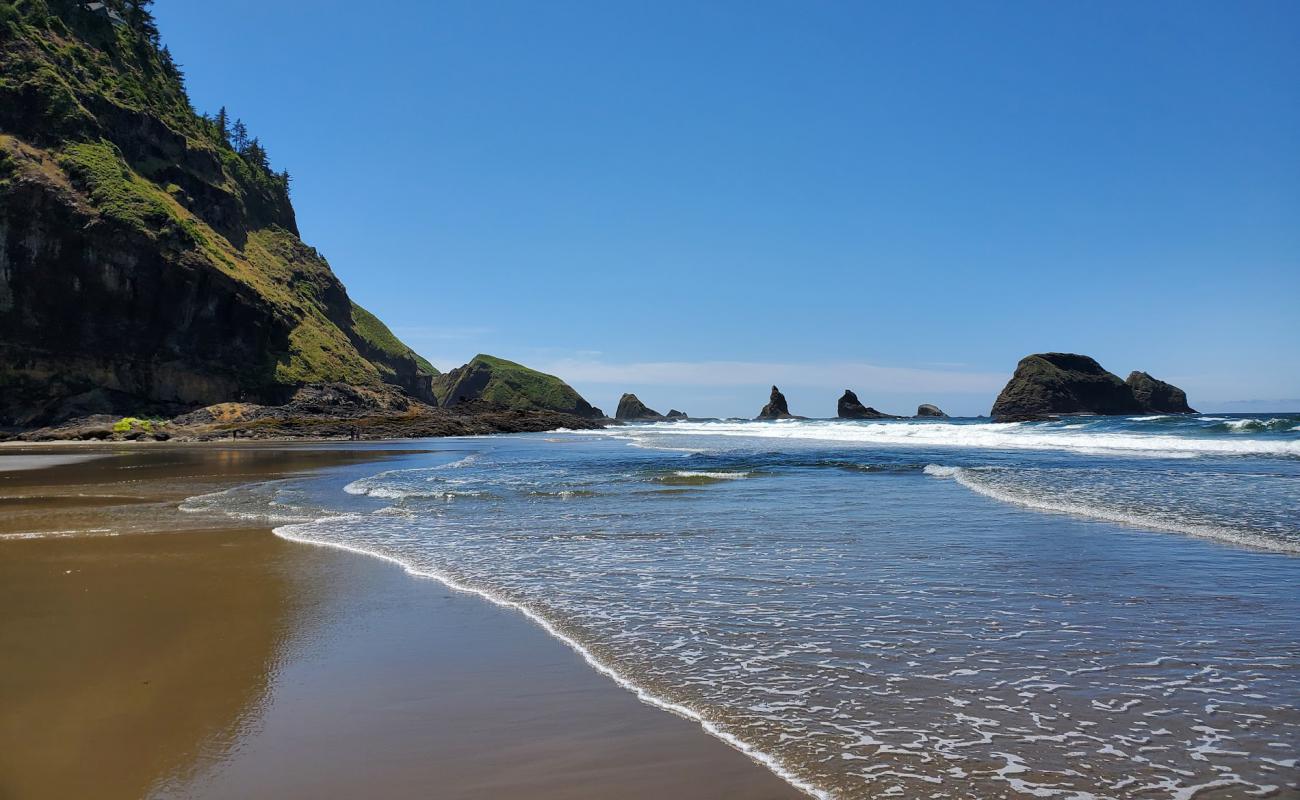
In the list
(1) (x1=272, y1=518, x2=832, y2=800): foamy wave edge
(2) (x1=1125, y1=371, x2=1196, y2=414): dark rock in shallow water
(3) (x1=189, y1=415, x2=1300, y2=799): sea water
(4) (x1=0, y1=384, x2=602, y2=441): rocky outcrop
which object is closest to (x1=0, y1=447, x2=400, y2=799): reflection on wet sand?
(1) (x1=272, y1=518, x2=832, y2=800): foamy wave edge

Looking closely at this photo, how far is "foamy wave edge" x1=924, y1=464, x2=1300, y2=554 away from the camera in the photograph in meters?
9.08

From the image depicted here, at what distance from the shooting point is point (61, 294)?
54938 millimetres

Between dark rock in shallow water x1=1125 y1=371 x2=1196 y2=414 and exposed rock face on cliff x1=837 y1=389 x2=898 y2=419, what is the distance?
4231 centimetres

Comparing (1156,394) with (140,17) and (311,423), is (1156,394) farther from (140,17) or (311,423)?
(140,17)

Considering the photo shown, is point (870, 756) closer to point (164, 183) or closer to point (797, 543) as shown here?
point (797, 543)

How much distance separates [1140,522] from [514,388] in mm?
147710

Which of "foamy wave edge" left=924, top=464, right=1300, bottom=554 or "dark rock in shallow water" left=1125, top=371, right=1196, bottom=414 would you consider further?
"dark rock in shallow water" left=1125, top=371, right=1196, bottom=414

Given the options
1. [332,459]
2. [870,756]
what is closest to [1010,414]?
[332,459]

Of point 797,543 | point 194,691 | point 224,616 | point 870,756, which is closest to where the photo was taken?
point 870,756

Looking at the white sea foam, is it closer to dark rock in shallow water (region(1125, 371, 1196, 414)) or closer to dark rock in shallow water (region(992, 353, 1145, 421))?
dark rock in shallow water (region(992, 353, 1145, 421))

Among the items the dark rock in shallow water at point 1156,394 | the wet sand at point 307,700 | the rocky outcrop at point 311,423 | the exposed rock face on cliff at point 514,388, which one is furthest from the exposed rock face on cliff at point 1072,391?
the wet sand at point 307,700

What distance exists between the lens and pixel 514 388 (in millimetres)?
153875

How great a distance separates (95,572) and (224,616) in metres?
3.12

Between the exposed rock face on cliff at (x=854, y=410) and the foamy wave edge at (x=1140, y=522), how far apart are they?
5033 inches
